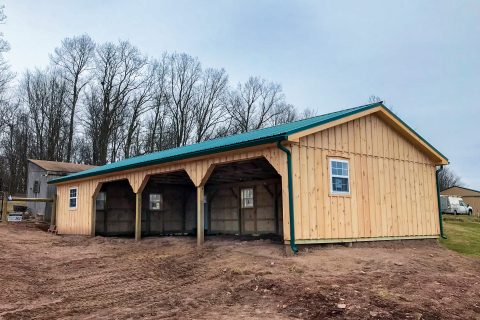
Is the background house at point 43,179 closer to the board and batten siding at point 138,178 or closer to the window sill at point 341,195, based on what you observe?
the board and batten siding at point 138,178

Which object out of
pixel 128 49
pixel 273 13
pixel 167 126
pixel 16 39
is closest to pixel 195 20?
pixel 273 13

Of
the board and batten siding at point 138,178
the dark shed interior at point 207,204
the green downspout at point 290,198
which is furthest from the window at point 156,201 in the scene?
the green downspout at point 290,198

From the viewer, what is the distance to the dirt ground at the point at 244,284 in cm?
699

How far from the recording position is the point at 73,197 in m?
21.4

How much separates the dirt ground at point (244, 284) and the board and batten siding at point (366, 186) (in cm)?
63

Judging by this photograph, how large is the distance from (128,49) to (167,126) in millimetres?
10346

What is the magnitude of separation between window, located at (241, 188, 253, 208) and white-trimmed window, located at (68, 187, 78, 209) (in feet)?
28.7

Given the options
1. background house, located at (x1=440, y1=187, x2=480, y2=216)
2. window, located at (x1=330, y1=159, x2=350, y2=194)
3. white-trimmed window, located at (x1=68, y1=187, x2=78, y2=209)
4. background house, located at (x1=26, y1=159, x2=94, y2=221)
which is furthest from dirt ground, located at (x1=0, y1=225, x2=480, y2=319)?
background house, located at (x1=440, y1=187, x2=480, y2=216)

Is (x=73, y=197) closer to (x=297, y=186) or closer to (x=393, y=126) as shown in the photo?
(x=297, y=186)

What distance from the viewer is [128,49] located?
47750 mm

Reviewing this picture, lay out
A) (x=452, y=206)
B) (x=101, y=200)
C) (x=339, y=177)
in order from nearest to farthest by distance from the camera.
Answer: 1. (x=339, y=177)
2. (x=101, y=200)
3. (x=452, y=206)

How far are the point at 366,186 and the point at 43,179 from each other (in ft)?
82.1

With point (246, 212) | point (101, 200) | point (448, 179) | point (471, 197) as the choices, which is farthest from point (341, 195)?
point (448, 179)

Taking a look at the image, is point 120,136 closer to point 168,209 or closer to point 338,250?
point 168,209
